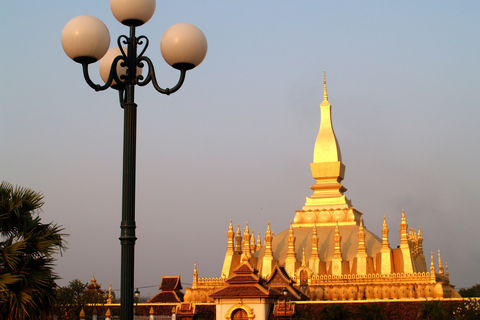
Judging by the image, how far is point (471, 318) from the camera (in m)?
27.9

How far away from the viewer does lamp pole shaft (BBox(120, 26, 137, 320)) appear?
8078 millimetres

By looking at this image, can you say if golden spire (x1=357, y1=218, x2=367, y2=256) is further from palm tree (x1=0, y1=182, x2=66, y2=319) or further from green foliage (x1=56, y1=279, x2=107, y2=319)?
palm tree (x1=0, y1=182, x2=66, y2=319)

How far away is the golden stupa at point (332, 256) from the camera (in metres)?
37.8

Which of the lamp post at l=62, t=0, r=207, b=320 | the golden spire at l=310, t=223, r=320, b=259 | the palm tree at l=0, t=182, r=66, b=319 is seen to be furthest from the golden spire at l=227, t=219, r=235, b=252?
the lamp post at l=62, t=0, r=207, b=320

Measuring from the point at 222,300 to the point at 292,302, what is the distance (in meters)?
3.51

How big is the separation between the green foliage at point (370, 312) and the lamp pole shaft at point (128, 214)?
2507cm

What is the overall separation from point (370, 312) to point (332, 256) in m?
10.9

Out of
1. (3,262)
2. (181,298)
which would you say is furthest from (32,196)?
(181,298)

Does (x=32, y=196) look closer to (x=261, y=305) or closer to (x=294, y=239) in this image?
(x=261, y=305)

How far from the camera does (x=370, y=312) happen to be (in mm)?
31703

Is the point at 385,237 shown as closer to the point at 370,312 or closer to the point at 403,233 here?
the point at 403,233

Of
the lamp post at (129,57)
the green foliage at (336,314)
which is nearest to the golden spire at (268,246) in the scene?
the green foliage at (336,314)

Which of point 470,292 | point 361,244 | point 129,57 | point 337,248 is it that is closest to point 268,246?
point 337,248

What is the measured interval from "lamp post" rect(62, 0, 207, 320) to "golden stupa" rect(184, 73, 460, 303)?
25227mm
